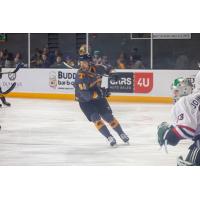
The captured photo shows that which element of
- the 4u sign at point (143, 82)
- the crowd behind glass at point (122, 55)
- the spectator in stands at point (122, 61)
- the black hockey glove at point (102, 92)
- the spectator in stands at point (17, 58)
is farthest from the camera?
the 4u sign at point (143, 82)

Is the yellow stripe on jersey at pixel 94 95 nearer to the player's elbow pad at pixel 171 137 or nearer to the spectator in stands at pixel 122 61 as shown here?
the spectator in stands at pixel 122 61

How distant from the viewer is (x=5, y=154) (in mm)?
5883

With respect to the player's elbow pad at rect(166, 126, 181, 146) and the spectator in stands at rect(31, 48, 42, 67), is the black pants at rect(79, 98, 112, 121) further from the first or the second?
the player's elbow pad at rect(166, 126, 181, 146)

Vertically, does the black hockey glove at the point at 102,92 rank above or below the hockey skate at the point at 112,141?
above

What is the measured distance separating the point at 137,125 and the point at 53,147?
92cm

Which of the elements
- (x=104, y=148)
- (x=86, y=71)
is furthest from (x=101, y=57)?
(x=104, y=148)

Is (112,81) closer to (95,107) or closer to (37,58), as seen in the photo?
(95,107)

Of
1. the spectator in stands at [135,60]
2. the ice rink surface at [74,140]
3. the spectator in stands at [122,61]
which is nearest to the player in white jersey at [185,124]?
the ice rink surface at [74,140]

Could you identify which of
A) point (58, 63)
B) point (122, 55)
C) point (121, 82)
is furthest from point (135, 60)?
point (58, 63)

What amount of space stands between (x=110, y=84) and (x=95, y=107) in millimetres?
261

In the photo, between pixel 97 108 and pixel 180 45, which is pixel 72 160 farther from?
pixel 180 45

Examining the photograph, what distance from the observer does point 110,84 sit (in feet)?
20.8

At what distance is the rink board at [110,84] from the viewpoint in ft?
22.3

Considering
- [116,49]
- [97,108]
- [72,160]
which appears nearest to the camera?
[72,160]
